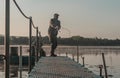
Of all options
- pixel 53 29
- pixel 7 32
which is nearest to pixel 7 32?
pixel 7 32

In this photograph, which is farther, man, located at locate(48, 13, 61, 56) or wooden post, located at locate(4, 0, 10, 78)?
man, located at locate(48, 13, 61, 56)

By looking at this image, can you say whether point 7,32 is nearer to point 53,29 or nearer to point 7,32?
point 7,32

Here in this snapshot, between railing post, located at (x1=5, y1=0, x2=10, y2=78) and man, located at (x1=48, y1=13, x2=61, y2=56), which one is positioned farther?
man, located at (x1=48, y1=13, x2=61, y2=56)

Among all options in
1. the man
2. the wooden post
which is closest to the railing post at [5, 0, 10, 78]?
the wooden post

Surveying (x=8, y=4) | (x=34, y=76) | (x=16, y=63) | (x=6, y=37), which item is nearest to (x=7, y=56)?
(x=6, y=37)

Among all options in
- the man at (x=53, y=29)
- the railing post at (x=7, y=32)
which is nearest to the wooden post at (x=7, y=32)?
the railing post at (x=7, y=32)

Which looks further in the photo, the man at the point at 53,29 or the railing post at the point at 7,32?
the man at the point at 53,29

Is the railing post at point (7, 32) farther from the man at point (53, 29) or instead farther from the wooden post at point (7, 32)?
the man at point (53, 29)

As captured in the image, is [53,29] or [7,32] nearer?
[7,32]

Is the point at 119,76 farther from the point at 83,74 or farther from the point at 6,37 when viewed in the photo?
the point at 6,37

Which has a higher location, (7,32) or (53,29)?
(53,29)

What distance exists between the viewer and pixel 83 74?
1078 cm

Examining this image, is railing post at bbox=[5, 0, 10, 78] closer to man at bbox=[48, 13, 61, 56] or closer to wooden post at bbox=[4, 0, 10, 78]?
wooden post at bbox=[4, 0, 10, 78]

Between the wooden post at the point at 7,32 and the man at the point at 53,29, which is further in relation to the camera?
the man at the point at 53,29
